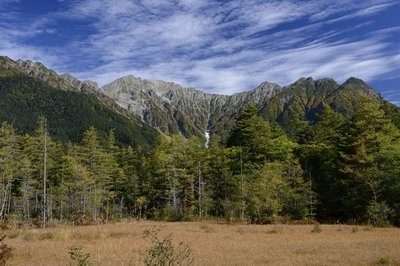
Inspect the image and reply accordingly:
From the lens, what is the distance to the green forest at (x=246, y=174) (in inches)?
1684

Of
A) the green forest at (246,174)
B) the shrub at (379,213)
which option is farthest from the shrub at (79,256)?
the shrub at (379,213)

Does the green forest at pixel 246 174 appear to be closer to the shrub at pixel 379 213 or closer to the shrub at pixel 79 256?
the shrub at pixel 379 213

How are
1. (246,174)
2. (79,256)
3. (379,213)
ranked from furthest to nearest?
(246,174) < (379,213) < (79,256)

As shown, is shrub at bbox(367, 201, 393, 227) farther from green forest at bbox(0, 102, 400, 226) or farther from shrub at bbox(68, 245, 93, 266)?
shrub at bbox(68, 245, 93, 266)

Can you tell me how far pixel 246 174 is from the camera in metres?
53.8

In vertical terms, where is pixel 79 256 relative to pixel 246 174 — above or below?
below

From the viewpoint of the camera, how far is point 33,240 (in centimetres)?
2277

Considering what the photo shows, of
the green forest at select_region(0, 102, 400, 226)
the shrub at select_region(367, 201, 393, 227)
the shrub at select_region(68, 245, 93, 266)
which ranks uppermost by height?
the green forest at select_region(0, 102, 400, 226)

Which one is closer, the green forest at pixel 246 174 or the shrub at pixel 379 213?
the shrub at pixel 379 213

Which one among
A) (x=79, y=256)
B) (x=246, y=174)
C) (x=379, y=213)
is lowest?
(x=379, y=213)

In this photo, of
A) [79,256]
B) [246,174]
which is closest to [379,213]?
[246,174]

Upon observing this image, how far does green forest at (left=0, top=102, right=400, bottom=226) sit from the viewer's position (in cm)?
4278

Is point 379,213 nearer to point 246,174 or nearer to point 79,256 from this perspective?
point 246,174

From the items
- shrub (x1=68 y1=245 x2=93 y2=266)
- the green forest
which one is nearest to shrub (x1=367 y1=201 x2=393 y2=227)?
the green forest
